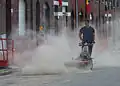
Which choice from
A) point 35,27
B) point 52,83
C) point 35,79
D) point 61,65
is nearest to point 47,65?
point 61,65

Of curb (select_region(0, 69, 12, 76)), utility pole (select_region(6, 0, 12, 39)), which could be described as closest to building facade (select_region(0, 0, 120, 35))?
utility pole (select_region(6, 0, 12, 39))

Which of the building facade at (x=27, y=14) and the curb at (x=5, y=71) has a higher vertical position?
the building facade at (x=27, y=14)

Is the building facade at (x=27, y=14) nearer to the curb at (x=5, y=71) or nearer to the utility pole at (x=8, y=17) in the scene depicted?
the utility pole at (x=8, y=17)

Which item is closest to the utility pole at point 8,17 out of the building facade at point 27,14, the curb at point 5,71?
the building facade at point 27,14

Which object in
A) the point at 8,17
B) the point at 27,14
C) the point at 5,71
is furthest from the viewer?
the point at 27,14

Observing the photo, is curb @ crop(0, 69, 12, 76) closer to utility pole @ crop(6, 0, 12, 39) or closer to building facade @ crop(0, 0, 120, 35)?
building facade @ crop(0, 0, 120, 35)

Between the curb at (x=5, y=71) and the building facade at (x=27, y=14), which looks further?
the building facade at (x=27, y=14)

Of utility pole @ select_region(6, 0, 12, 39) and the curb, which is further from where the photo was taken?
utility pole @ select_region(6, 0, 12, 39)

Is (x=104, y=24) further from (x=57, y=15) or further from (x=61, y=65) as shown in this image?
(x=61, y=65)

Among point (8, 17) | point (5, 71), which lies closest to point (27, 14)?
point (8, 17)

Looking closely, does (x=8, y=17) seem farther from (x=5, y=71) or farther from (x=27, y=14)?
(x=5, y=71)

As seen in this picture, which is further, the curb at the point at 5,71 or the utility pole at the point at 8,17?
the utility pole at the point at 8,17

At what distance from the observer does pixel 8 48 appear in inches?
847

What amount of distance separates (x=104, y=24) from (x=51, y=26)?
72.6 ft
